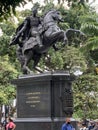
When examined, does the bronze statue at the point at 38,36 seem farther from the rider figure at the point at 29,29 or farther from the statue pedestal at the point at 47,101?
the statue pedestal at the point at 47,101

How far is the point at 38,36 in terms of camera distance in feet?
61.2

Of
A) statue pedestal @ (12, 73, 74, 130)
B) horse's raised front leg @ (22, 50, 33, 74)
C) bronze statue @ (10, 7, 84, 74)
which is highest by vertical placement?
bronze statue @ (10, 7, 84, 74)

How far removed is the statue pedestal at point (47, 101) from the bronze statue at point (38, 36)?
1.44 m

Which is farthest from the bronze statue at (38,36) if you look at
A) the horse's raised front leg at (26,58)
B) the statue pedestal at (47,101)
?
the statue pedestal at (47,101)

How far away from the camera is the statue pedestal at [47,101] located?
55.1 feet

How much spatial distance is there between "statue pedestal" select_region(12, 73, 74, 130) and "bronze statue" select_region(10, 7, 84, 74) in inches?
56.6

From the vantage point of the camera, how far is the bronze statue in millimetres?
18141

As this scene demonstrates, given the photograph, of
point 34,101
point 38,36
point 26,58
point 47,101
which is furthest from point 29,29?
point 47,101

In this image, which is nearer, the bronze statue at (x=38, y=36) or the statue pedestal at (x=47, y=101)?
the statue pedestal at (x=47, y=101)

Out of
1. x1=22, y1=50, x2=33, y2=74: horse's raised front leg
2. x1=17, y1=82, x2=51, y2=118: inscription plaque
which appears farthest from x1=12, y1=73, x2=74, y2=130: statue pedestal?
x1=22, y1=50, x2=33, y2=74: horse's raised front leg

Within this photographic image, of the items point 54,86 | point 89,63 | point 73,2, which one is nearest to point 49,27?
point 54,86

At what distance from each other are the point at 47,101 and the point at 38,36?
3.02 meters

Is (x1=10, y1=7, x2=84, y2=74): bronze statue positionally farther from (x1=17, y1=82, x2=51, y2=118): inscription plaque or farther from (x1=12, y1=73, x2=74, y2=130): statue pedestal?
(x1=12, y1=73, x2=74, y2=130): statue pedestal

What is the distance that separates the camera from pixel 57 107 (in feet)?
55.4
